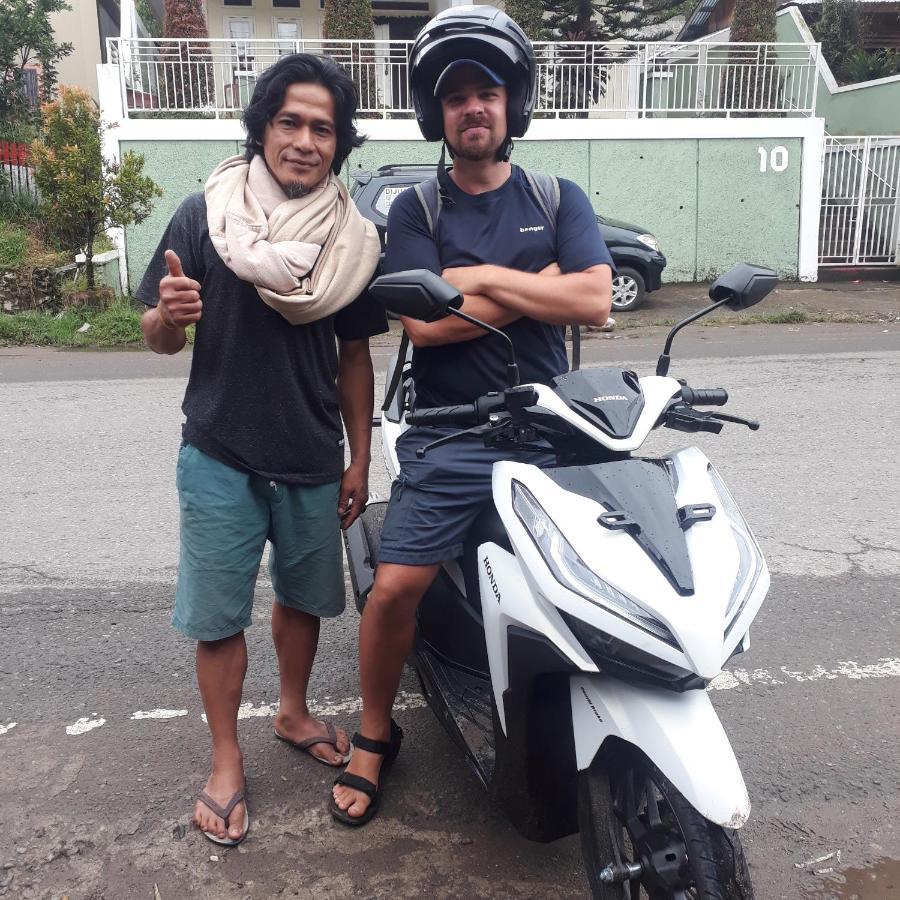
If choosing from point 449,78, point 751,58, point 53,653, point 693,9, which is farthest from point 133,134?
point 693,9

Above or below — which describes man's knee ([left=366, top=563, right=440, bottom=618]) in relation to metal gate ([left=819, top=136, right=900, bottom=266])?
below

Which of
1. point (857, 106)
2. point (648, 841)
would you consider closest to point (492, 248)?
point (648, 841)

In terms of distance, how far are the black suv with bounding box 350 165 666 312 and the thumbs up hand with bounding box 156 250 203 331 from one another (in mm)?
9135

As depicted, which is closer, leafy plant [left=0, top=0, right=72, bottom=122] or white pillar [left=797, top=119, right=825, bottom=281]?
white pillar [left=797, top=119, right=825, bottom=281]

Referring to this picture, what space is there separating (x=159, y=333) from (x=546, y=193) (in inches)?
44.6

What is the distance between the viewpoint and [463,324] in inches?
102

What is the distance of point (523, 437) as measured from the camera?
2.29m

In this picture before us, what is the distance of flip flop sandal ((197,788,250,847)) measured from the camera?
266 cm

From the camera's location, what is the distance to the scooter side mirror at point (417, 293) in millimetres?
2129

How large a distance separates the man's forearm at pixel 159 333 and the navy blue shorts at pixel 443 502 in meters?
0.76

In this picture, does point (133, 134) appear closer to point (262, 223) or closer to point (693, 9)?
point (262, 223)

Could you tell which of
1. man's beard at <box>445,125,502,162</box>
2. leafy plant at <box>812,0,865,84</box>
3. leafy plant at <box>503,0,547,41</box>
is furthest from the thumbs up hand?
leafy plant at <box>812,0,865,84</box>

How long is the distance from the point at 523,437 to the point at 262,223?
93 cm

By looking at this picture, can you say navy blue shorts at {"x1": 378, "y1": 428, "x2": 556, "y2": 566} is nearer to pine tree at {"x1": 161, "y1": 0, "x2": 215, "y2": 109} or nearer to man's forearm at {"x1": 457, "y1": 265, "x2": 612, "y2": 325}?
man's forearm at {"x1": 457, "y1": 265, "x2": 612, "y2": 325}
